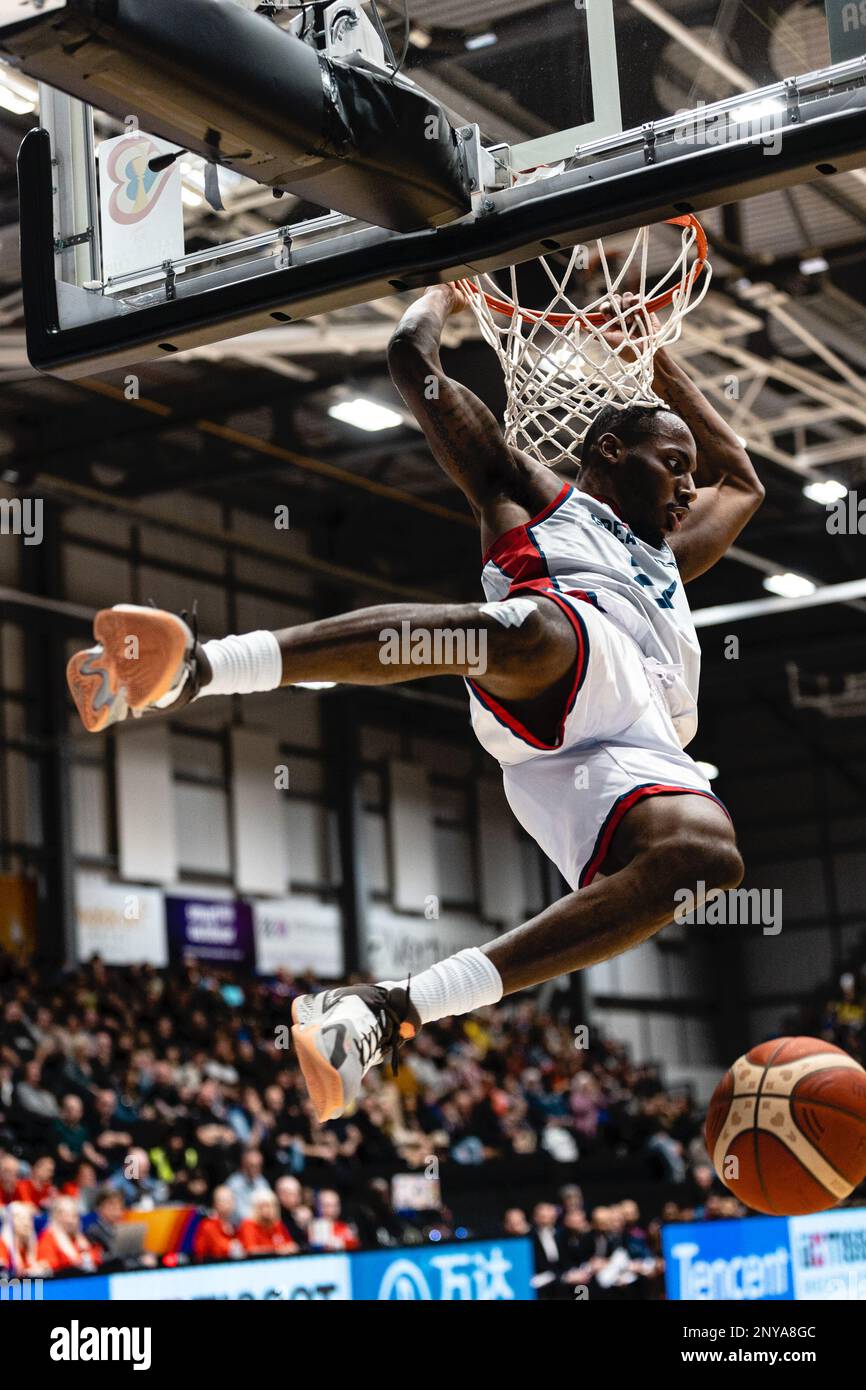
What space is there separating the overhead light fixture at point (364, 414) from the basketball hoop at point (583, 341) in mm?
10120

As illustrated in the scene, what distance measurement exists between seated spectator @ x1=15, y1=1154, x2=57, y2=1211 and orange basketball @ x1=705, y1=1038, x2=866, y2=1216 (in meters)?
8.56

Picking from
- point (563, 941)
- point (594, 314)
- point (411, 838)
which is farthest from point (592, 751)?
point (411, 838)

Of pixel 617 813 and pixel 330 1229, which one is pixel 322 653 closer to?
pixel 617 813

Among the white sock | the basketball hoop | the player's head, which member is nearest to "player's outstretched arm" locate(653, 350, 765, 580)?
the basketball hoop

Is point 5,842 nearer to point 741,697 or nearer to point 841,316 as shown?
point 841,316

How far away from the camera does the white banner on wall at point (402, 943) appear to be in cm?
2291

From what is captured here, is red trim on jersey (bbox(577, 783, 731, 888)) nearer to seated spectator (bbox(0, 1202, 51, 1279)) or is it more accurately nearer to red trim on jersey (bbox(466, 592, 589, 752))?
red trim on jersey (bbox(466, 592, 589, 752))

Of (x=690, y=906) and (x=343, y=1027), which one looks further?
(x=690, y=906)

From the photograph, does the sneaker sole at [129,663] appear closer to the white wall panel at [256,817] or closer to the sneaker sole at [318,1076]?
the sneaker sole at [318,1076]
